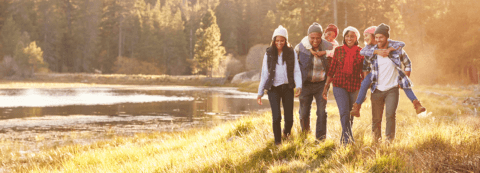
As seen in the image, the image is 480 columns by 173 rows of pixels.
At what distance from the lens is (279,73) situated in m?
5.47

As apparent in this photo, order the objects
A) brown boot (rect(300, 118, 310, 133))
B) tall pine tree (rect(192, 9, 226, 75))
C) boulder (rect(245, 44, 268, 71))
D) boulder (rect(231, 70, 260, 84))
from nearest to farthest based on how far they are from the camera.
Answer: brown boot (rect(300, 118, 310, 133))
boulder (rect(231, 70, 260, 84))
boulder (rect(245, 44, 268, 71))
tall pine tree (rect(192, 9, 226, 75))

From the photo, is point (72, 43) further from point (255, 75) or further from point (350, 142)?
point (350, 142)

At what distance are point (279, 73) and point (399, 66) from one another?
66.8 inches

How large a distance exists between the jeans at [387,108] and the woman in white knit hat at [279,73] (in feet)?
3.69

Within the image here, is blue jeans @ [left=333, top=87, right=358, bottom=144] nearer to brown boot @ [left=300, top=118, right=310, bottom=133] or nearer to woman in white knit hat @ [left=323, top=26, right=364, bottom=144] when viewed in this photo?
woman in white knit hat @ [left=323, top=26, right=364, bottom=144]

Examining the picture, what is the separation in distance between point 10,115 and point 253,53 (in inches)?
1566

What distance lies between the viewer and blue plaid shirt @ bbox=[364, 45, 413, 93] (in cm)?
484

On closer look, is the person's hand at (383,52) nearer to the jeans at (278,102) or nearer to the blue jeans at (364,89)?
the blue jeans at (364,89)

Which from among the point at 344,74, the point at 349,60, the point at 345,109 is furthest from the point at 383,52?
the point at 345,109

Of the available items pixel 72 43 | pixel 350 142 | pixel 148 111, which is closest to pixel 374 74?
pixel 350 142

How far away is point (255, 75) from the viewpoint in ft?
156

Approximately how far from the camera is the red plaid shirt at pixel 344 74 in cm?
528

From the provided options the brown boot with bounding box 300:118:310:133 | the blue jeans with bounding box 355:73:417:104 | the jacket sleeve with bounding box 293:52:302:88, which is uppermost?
the jacket sleeve with bounding box 293:52:302:88

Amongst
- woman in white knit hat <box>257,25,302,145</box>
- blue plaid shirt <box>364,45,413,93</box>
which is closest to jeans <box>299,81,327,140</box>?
woman in white knit hat <box>257,25,302,145</box>
